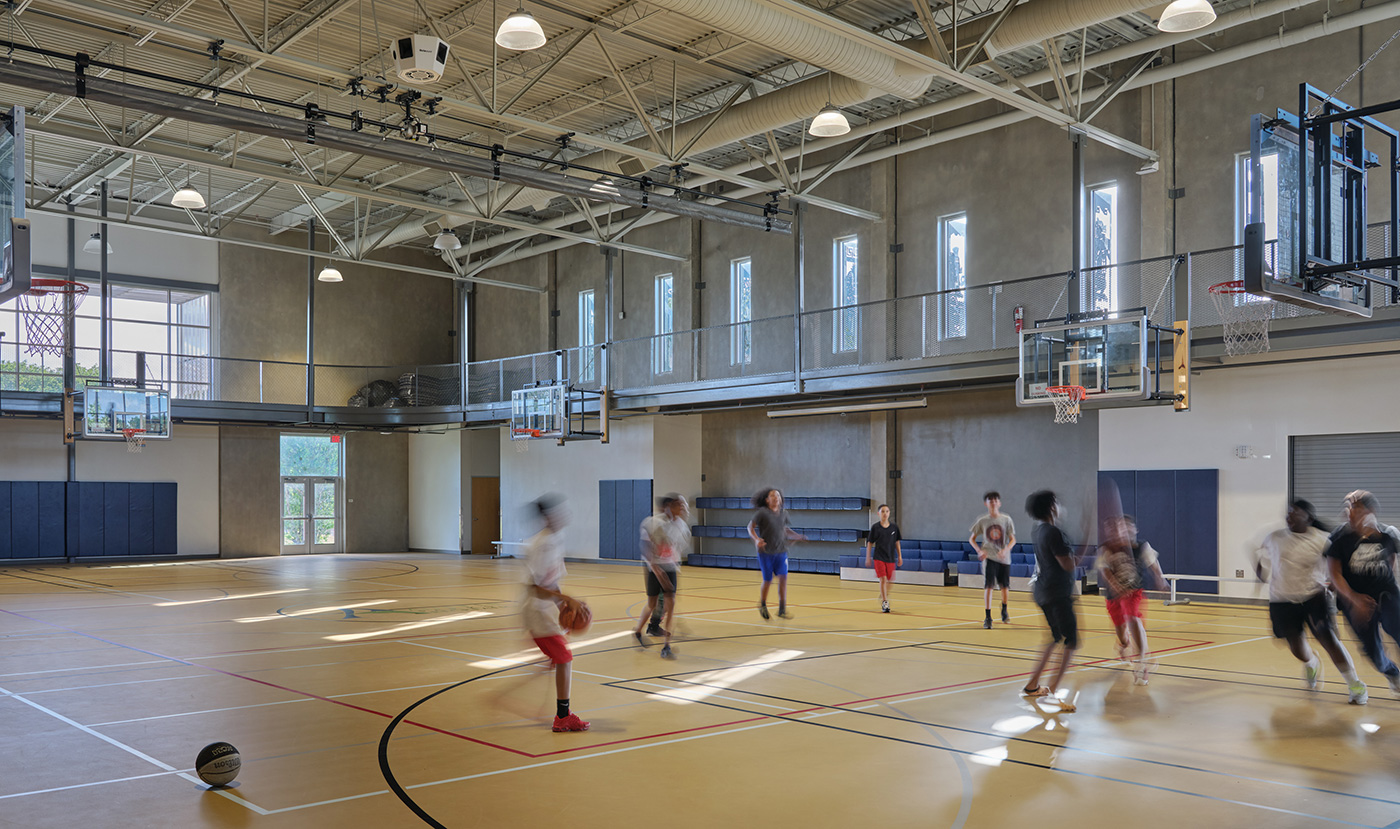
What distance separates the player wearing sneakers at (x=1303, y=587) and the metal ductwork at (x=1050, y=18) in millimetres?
8004

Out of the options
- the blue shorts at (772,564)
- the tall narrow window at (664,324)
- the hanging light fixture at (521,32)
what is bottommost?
the blue shorts at (772,564)

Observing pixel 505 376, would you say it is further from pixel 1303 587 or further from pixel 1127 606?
pixel 1303 587

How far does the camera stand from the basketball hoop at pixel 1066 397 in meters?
18.4

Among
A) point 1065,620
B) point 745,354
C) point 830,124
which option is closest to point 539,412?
point 745,354

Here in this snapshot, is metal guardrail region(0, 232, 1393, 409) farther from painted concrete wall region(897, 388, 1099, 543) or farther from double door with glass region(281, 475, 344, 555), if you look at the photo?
double door with glass region(281, 475, 344, 555)

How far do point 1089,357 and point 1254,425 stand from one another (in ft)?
12.5

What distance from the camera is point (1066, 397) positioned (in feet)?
61.1

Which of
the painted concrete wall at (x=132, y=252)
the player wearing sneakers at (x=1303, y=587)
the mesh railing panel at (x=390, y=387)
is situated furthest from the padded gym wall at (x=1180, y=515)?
the painted concrete wall at (x=132, y=252)

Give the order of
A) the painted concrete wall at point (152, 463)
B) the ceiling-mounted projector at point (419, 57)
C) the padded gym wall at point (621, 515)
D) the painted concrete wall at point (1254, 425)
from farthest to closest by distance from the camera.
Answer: the painted concrete wall at point (152, 463), the padded gym wall at point (621, 515), the painted concrete wall at point (1254, 425), the ceiling-mounted projector at point (419, 57)

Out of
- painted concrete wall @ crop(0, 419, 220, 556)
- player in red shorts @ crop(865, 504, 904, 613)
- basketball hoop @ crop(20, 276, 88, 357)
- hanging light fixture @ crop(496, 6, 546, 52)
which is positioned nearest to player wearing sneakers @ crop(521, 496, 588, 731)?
hanging light fixture @ crop(496, 6, 546, 52)

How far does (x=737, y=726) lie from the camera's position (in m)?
8.84

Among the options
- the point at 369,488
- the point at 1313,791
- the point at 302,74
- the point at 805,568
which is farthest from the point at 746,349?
the point at 1313,791

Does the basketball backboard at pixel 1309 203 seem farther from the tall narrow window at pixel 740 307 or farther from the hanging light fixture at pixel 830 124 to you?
the tall narrow window at pixel 740 307

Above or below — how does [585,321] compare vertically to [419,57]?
below
